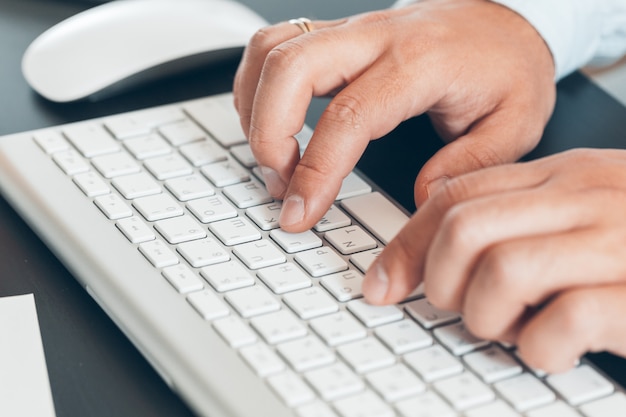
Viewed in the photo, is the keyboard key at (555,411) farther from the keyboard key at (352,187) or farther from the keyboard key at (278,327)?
the keyboard key at (352,187)

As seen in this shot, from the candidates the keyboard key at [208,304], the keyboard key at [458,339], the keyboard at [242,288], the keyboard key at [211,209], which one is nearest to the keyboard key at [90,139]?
the keyboard at [242,288]

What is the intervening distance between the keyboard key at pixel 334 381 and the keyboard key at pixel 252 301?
0.06 m

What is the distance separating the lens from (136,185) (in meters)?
0.64

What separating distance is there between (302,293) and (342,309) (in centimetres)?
3

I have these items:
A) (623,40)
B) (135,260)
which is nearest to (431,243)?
(135,260)

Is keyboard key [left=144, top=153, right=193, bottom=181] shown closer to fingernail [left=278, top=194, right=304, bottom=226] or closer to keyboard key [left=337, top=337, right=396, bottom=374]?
fingernail [left=278, top=194, right=304, bottom=226]

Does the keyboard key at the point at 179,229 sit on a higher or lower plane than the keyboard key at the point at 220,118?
higher

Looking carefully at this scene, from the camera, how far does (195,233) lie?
0.59 m

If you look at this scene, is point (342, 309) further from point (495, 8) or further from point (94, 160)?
point (495, 8)

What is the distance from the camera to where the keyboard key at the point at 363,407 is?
44 cm

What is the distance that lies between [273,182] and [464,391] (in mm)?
245

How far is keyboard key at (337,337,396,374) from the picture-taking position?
47 cm

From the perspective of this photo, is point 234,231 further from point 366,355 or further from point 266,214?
point 366,355

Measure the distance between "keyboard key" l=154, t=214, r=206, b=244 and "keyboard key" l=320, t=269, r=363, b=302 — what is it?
92 millimetres
